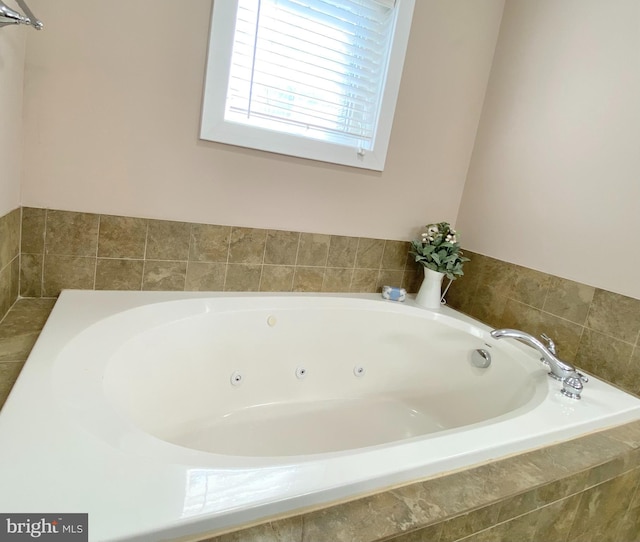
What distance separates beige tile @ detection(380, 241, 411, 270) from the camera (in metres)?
2.14

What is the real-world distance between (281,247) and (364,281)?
0.51 meters

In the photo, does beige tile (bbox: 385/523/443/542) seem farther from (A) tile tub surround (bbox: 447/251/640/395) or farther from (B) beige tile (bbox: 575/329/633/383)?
(B) beige tile (bbox: 575/329/633/383)

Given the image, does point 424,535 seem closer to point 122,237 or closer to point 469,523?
point 469,523

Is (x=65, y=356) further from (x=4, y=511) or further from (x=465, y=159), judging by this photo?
(x=465, y=159)

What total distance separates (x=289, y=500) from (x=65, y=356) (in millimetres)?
732

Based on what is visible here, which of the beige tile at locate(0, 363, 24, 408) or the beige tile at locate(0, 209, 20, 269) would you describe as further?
the beige tile at locate(0, 209, 20, 269)

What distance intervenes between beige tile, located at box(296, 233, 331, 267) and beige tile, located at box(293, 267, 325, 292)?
25 mm

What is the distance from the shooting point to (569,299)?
66.7 inches

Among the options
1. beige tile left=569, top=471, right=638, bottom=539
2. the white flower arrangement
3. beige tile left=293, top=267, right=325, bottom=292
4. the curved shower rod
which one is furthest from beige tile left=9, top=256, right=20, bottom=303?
beige tile left=569, top=471, right=638, bottom=539

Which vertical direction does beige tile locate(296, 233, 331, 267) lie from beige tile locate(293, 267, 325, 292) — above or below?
above

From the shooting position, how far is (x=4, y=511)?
568 millimetres

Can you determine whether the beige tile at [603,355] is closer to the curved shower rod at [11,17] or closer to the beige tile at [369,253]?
the beige tile at [369,253]

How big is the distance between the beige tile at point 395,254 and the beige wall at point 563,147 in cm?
37

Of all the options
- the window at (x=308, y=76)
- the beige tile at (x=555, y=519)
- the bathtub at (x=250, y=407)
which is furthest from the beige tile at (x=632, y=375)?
the window at (x=308, y=76)
